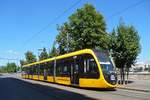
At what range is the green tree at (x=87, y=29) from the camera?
151ft

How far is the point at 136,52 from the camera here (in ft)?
121

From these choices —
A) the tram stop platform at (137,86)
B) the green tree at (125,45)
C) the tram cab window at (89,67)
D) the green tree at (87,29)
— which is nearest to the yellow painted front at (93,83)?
the tram cab window at (89,67)

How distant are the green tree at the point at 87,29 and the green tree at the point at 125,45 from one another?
784 centimetres

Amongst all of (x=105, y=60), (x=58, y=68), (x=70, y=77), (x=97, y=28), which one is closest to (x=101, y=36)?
(x=97, y=28)

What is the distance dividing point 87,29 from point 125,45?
32.2 feet

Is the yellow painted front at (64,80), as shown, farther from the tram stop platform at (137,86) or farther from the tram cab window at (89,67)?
the tram stop platform at (137,86)

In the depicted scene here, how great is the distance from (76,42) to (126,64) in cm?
1086

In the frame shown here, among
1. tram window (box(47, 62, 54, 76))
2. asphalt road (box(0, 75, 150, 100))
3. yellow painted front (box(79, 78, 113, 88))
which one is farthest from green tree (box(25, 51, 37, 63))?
asphalt road (box(0, 75, 150, 100))

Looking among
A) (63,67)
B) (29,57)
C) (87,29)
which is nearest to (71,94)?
(63,67)

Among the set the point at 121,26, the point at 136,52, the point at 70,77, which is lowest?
the point at 70,77

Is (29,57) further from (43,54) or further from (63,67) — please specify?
(63,67)

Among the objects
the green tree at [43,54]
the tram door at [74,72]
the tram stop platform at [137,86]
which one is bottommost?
the tram stop platform at [137,86]

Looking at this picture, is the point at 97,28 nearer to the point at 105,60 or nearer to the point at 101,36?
the point at 101,36

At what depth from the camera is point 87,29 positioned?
45.7 meters
